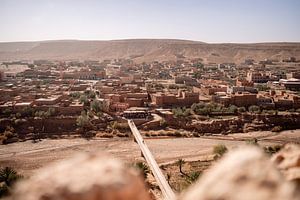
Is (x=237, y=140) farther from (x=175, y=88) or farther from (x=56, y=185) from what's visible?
(x=56, y=185)

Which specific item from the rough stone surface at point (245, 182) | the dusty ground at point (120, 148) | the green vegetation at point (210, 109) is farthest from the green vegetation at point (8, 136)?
the rough stone surface at point (245, 182)

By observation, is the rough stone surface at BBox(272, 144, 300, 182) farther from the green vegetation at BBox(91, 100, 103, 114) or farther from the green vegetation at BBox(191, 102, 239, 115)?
the green vegetation at BBox(191, 102, 239, 115)

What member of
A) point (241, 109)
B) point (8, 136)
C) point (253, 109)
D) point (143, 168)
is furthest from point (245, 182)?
point (253, 109)

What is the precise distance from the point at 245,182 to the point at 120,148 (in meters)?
24.2

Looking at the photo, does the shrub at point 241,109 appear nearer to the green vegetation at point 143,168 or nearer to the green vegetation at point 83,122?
the green vegetation at point 83,122

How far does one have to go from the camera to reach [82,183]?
6.08 ft

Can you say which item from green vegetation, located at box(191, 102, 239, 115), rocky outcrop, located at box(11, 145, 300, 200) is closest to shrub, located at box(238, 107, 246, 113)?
green vegetation, located at box(191, 102, 239, 115)

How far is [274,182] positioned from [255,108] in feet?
111

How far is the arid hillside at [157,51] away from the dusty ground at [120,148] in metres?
80.5

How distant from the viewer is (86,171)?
75.9 inches

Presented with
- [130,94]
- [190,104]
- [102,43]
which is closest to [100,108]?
[130,94]

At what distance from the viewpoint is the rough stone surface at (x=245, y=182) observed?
161 cm

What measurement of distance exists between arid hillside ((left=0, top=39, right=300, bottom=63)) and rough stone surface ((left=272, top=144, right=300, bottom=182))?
349ft

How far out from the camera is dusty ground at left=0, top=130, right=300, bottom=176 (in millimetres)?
23203
